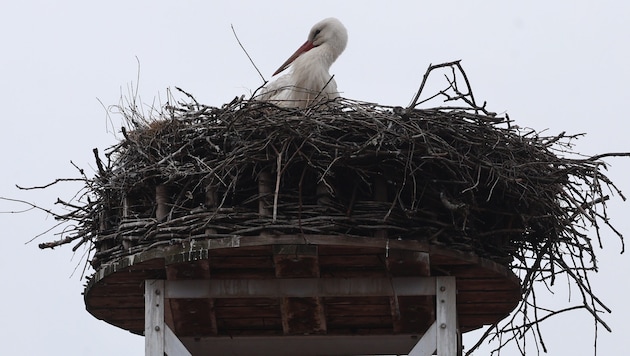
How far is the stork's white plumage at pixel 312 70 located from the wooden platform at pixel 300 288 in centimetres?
125

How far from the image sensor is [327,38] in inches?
372

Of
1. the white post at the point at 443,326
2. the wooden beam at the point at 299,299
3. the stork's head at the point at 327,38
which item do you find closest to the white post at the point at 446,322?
the white post at the point at 443,326

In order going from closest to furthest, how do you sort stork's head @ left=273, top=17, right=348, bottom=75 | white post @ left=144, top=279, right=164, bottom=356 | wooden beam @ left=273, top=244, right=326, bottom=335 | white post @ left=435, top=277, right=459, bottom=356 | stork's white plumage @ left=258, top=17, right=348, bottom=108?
wooden beam @ left=273, top=244, right=326, bottom=335 < white post @ left=435, top=277, right=459, bottom=356 < white post @ left=144, top=279, right=164, bottom=356 < stork's white plumage @ left=258, top=17, right=348, bottom=108 < stork's head @ left=273, top=17, right=348, bottom=75

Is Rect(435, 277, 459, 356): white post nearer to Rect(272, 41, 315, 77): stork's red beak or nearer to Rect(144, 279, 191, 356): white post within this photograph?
Rect(144, 279, 191, 356): white post

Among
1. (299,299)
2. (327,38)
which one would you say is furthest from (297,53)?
(299,299)

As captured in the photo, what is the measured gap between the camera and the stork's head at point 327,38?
9.41 meters

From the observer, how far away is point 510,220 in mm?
7121

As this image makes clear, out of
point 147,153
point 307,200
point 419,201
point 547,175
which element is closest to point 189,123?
point 147,153

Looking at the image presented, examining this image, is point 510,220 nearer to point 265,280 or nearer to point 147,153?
point 265,280

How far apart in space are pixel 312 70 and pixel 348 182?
6.90 ft

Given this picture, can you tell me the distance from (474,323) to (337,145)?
1.65 meters

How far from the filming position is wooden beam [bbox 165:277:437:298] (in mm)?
6961

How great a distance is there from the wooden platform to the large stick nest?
73mm

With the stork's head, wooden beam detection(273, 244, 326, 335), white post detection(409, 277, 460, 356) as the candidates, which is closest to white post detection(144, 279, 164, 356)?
wooden beam detection(273, 244, 326, 335)
